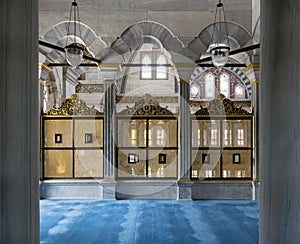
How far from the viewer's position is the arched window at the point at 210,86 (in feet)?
53.9

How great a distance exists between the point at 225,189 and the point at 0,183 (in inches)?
269

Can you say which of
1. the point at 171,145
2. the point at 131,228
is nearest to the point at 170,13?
the point at 171,145

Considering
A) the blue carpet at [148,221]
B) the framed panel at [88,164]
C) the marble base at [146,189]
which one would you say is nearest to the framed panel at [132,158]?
the marble base at [146,189]

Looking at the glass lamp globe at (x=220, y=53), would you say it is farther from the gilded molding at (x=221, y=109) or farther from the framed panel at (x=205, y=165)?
the framed panel at (x=205, y=165)

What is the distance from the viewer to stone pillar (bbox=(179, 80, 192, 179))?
710 cm

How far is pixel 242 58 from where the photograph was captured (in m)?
7.61

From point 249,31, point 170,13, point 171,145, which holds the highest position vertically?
point 170,13

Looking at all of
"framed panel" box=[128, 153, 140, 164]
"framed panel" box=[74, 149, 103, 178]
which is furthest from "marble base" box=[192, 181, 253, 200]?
"framed panel" box=[74, 149, 103, 178]

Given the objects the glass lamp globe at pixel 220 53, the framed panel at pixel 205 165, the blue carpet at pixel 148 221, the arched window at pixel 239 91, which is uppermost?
the arched window at pixel 239 91

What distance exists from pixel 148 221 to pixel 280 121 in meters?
4.74

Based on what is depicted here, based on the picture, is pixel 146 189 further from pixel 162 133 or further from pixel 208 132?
pixel 208 132

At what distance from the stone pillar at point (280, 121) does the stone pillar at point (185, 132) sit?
602 centimetres

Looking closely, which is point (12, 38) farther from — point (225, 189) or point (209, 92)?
point (209, 92)

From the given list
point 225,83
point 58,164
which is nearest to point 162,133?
point 58,164
